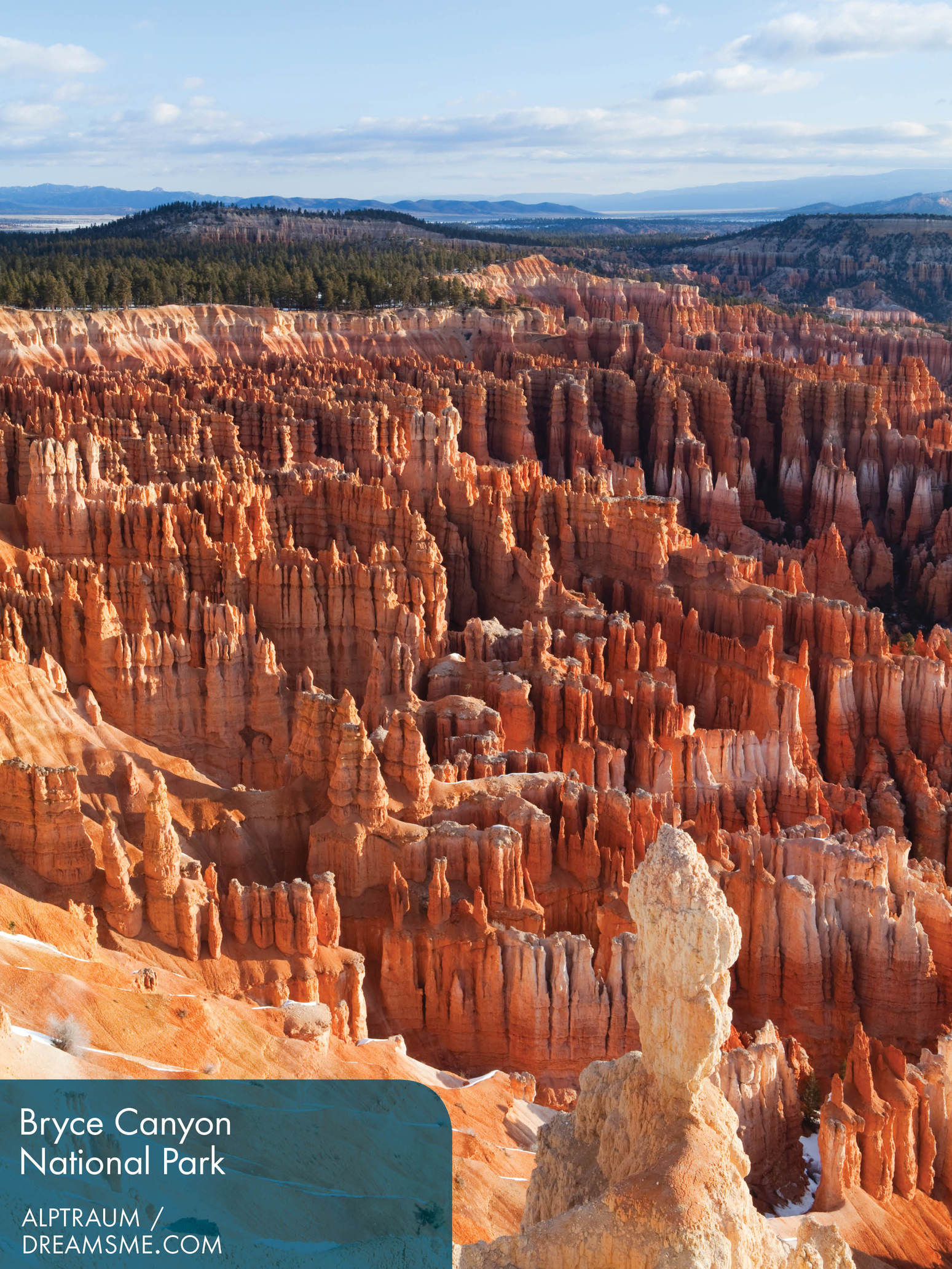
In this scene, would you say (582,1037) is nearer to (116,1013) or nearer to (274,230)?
(116,1013)

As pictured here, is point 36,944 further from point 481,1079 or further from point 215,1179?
point 481,1079

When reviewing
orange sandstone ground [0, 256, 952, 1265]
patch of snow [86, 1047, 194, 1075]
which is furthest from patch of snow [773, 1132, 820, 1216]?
patch of snow [86, 1047, 194, 1075]

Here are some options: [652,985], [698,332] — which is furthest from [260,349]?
[652,985]

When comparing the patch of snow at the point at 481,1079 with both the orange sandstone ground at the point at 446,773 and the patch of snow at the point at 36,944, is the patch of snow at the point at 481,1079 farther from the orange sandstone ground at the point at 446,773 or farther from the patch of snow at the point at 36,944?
the patch of snow at the point at 36,944

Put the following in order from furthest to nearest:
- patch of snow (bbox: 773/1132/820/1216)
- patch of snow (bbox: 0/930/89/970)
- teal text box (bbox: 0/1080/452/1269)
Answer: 1. patch of snow (bbox: 773/1132/820/1216)
2. patch of snow (bbox: 0/930/89/970)
3. teal text box (bbox: 0/1080/452/1269)

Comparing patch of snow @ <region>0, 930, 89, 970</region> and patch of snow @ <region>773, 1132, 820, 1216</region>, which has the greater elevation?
patch of snow @ <region>0, 930, 89, 970</region>

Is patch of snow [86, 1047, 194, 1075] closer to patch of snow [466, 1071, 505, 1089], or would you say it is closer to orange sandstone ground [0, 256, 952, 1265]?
orange sandstone ground [0, 256, 952, 1265]

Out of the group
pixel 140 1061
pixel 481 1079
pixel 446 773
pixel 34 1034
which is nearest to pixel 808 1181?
pixel 481 1079

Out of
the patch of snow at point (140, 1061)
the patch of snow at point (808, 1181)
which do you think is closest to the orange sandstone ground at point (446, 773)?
the patch of snow at point (140, 1061)
